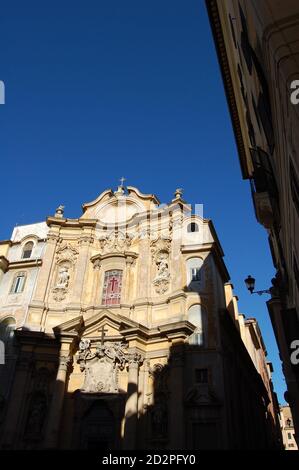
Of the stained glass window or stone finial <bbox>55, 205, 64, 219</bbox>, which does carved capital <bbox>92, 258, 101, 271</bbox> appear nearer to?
the stained glass window

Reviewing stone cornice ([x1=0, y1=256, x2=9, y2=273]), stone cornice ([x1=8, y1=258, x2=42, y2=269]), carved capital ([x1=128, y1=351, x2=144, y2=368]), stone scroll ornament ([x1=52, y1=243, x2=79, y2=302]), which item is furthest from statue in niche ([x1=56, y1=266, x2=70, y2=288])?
carved capital ([x1=128, y1=351, x2=144, y2=368])

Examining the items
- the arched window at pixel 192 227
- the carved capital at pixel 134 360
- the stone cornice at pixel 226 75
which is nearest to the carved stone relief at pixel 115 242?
the arched window at pixel 192 227

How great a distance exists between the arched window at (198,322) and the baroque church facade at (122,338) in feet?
0.16

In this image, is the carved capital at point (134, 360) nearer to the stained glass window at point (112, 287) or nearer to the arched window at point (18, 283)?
the stained glass window at point (112, 287)

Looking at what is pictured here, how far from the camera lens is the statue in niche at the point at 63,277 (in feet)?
76.7

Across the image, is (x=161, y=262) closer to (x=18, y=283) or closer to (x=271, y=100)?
(x=18, y=283)

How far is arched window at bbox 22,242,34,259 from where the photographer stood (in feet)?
82.9

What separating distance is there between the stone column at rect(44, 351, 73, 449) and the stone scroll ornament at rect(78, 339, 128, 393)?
792 millimetres

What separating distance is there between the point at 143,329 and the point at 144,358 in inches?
56.3

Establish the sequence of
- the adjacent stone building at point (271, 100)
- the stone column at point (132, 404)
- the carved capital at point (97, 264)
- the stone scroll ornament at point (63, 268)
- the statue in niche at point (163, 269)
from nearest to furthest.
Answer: the adjacent stone building at point (271, 100) → the stone column at point (132, 404) → the statue in niche at point (163, 269) → the stone scroll ornament at point (63, 268) → the carved capital at point (97, 264)

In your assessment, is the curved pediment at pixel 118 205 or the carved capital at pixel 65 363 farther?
the curved pediment at pixel 118 205

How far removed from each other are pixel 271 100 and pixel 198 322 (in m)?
13.4
